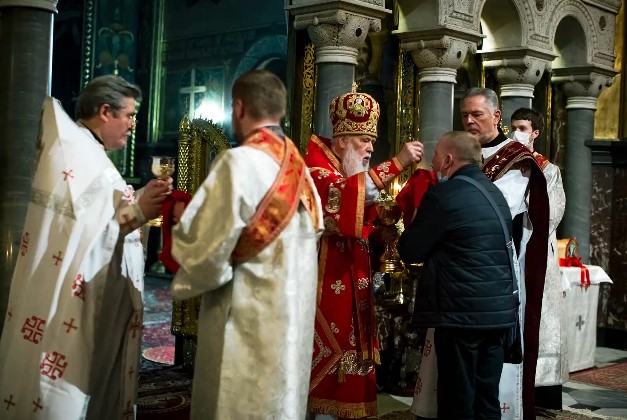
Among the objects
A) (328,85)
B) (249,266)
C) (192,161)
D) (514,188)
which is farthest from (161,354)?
(249,266)

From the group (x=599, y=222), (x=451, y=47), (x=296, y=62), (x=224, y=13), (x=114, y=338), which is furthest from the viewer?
(x=224, y=13)

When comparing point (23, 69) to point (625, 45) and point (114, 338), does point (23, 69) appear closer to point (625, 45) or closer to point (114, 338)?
point (114, 338)

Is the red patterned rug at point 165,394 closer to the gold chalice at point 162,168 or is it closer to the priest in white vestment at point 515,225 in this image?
the priest in white vestment at point 515,225

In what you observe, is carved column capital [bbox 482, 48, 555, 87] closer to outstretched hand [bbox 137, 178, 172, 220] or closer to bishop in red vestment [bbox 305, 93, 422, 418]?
bishop in red vestment [bbox 305, 93, 422, 418]

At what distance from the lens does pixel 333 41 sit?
21.4 ft

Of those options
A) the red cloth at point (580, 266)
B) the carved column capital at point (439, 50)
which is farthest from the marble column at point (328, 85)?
the red cloth at point (580, 266)

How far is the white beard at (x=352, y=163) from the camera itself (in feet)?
13.6

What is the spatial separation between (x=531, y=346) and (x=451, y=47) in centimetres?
351

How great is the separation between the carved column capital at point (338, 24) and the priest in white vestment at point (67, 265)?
3362 millimetres

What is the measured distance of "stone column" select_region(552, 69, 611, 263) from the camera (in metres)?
9.34

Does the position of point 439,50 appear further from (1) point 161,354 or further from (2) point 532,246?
(1) point 161,354

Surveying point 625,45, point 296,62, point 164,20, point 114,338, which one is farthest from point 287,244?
point 164,20

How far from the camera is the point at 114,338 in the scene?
11.3 feet

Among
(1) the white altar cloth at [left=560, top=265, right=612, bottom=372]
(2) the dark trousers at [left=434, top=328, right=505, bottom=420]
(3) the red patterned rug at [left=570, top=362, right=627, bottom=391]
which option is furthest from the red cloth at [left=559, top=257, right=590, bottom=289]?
(2) the dark trousers at [left=434, top=328, right=505, bottom=420]
